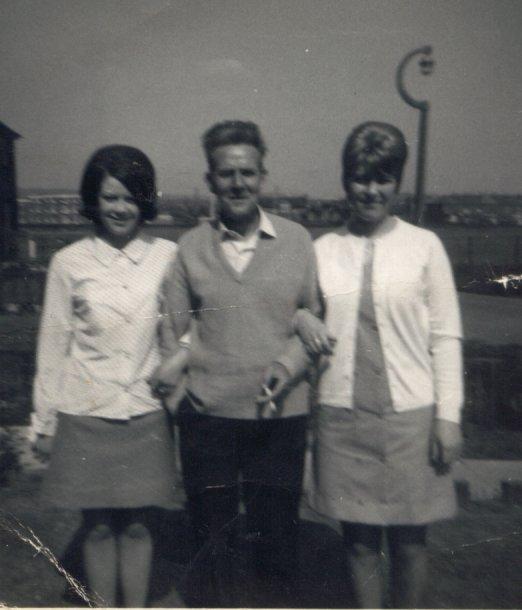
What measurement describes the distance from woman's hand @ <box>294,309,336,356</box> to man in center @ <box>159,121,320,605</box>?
0.09ft

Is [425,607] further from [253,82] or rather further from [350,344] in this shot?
[253,82]

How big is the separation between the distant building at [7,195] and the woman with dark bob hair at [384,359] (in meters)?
1.16

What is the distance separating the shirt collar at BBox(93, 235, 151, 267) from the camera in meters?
1.82

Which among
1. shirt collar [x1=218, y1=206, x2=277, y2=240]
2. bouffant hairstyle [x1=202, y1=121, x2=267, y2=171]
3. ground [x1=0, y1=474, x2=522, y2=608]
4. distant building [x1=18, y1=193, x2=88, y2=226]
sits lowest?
ground [x1=0, y1=474, x2=522, y2=608]

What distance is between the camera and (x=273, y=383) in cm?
176

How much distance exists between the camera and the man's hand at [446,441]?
177 cm

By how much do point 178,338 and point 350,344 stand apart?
0.52 m

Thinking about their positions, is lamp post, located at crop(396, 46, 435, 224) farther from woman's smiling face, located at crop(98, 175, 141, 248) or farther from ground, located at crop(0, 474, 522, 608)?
ground, located at crop(0, 474, 522, 608)

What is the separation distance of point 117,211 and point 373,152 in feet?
2.60

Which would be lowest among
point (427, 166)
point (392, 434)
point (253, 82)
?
point (392, 434)

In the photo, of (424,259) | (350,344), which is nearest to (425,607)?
(350,344)

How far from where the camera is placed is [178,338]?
182 cm

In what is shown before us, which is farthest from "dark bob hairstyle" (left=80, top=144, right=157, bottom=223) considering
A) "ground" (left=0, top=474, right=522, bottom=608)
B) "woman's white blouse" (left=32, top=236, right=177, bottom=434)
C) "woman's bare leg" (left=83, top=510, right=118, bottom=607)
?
"ground" (left=0, top=474, right=522, bottom=608)

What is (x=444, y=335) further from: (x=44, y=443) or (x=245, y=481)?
(x=44, y=443)
